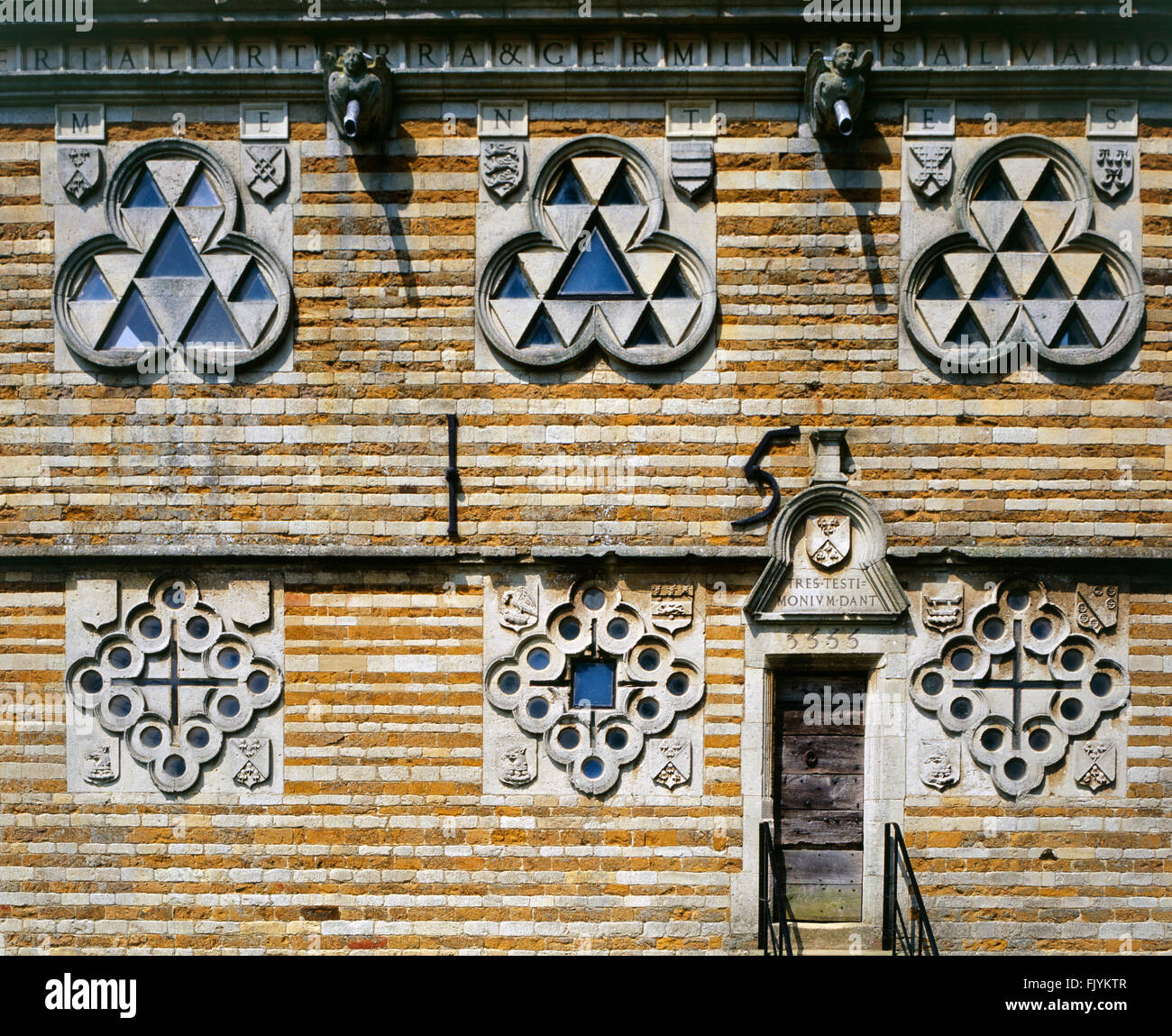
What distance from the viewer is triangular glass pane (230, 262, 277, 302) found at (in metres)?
7.08

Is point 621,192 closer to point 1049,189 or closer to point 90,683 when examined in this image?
point 1049,189

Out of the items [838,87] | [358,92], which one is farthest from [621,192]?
[358,92]

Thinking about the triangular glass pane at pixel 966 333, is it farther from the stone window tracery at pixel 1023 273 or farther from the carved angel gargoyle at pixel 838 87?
the carved angel gargoyle at pixel 838 87

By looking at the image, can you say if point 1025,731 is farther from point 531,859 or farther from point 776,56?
point 776,56

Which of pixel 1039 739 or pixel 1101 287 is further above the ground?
pixel 1101 287

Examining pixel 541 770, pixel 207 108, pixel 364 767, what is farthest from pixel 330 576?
pixel 207 108

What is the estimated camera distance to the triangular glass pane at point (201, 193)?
23.4 feet

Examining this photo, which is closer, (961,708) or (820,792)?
(961,708)

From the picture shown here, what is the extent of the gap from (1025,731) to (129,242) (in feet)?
24.9

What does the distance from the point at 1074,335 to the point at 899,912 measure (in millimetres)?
4435

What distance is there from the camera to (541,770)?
6922 mm

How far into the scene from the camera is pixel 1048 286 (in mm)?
7070

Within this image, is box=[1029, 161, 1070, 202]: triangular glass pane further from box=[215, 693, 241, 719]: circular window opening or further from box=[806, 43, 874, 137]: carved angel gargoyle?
box=[215, 693, 241, 719]: circular window opening

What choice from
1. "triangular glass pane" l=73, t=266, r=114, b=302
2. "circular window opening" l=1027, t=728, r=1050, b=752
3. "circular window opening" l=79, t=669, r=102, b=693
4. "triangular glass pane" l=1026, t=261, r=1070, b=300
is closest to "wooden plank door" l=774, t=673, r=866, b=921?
"circular window opening" l=1027, t=728, r=1050, b=752
